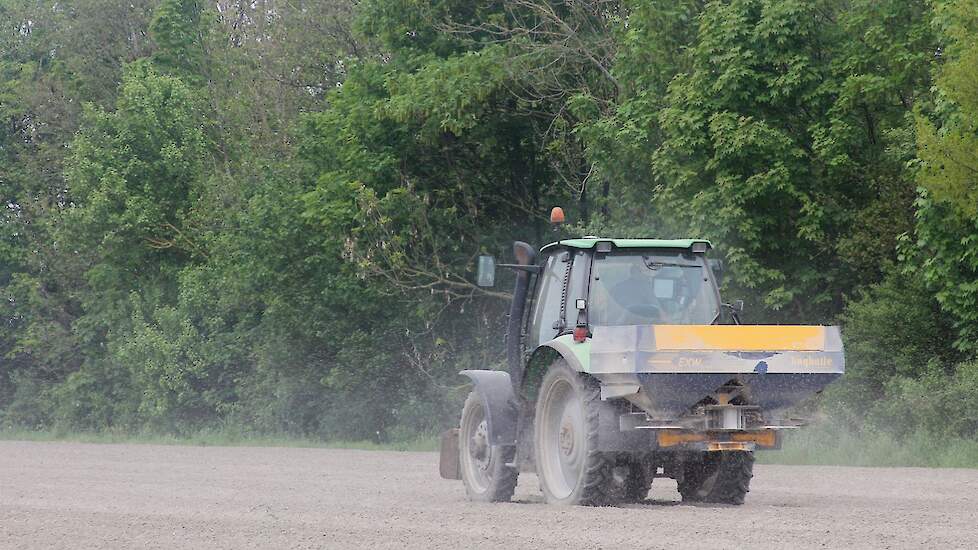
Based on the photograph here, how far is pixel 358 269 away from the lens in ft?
109

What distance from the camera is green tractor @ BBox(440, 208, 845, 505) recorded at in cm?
1252

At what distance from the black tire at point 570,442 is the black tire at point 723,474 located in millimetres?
1208

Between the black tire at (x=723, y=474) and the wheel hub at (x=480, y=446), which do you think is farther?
the wheel hub at (x=480, y=446)

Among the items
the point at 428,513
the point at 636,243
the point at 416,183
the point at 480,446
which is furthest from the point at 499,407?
the point at 416,183

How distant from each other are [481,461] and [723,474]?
7.71 ft

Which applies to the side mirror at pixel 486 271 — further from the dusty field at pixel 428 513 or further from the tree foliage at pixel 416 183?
the tree foliage at pixel 416 183

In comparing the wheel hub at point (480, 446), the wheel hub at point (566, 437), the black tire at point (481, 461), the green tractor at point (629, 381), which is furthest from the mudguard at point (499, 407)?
the wheel hub at point (566, 437)

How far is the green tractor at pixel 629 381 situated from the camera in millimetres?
12523

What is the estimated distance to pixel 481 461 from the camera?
1492 cm

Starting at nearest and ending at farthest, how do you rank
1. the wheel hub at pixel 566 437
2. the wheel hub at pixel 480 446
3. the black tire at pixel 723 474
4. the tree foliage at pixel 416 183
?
the wheel hub at pixel 566 437
the black tire at pixel 723 474
the wheel hub at pixel 480 446
the tree foliage at pixel 416 183

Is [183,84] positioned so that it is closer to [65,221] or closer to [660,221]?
[65,221]

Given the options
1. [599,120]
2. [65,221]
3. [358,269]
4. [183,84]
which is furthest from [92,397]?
[599,120]

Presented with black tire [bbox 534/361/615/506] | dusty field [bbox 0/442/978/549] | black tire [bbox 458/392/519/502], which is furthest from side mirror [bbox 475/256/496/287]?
dusty field [bbox 0/442/978/549]

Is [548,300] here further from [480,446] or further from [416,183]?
[416,183]
